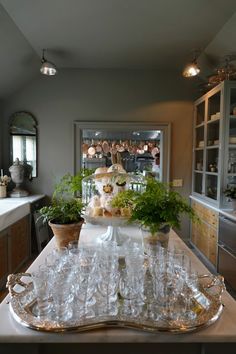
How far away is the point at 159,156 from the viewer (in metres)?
4.21

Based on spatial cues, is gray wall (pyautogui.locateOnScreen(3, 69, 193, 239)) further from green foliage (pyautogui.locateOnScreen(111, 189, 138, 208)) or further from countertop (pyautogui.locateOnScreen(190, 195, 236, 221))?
green foliage (pyautogui.locateOnScreen(111, 189, 138, 208))

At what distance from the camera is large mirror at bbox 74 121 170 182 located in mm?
4020

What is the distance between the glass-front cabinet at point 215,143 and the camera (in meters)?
2.98

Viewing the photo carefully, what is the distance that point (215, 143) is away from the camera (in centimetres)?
329

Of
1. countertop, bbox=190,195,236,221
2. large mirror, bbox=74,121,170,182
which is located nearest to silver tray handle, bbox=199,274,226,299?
countertop, bbox=190,195,236,221

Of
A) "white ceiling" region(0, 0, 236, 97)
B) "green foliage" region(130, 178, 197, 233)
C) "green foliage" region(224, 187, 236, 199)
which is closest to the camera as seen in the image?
"green foliage" region(130, 178, 197, 233)

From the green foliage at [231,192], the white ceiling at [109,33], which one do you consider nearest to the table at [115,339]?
the green foliage at [231,192]

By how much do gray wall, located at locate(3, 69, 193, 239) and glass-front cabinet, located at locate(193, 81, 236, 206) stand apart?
385mm

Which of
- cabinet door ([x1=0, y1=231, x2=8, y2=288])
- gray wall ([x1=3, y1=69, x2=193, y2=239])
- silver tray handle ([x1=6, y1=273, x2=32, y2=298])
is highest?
gray wall ([x1=3, y1=69, x2=193, y2=239])

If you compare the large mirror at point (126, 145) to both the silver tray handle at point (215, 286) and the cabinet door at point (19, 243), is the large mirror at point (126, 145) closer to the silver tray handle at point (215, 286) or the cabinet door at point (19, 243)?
the cabinet door at point (19, 243)

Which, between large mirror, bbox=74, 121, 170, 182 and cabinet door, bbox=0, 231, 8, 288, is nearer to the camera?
cabinet door, bbox=0, 231, 8, 288

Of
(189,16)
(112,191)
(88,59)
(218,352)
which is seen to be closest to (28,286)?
(218,352)

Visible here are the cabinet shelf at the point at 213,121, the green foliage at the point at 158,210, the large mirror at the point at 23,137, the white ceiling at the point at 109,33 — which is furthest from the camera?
the large mirror at the point at 23,137

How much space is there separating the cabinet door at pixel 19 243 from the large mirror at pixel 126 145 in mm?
1286
